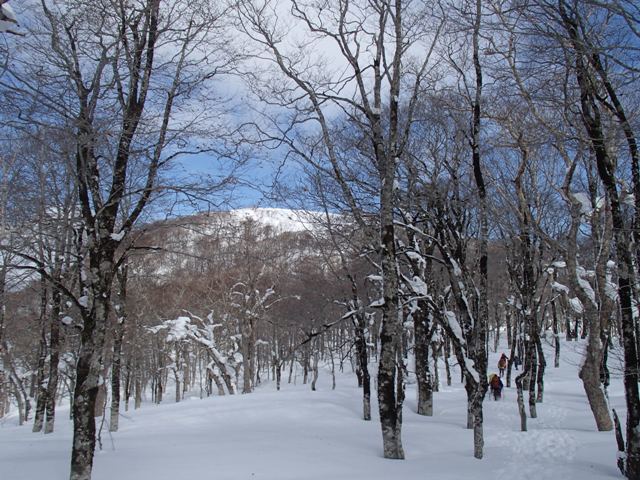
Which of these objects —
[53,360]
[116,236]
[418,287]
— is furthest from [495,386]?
[116,236]

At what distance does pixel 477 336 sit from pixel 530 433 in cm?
652

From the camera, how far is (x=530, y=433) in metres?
13.5

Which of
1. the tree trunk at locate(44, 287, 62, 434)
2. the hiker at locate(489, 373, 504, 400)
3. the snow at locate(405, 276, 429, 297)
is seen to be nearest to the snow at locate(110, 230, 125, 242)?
the snow at locate(405, 276, 429, 297)

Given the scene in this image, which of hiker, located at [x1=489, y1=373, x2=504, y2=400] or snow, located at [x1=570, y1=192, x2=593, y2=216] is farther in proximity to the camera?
hiker, located at [x1=489, y1=373, x2=504, y2=400]

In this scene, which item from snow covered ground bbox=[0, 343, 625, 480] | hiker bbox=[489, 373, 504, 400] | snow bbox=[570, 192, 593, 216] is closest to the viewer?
snow covered ground bbox=[0, 343, 625, 480]

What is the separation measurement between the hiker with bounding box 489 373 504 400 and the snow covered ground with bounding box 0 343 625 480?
112 inches

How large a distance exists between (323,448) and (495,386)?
14.5 metres

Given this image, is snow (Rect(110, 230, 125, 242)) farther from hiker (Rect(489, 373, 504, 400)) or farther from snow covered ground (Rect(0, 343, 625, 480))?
hiker (Rect(489, 373, 504, 400))

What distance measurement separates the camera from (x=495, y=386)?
2191cm

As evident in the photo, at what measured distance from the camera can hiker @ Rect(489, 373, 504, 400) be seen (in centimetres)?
2152

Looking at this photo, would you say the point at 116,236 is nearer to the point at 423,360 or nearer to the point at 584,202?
the point at 584,202

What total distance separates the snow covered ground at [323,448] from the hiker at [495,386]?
2849mm

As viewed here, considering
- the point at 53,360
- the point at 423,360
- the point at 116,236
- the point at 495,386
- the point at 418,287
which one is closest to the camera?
the point at 116,236

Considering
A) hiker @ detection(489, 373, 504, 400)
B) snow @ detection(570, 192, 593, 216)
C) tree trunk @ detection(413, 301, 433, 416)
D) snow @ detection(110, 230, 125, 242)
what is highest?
snow @ detection(570, 192, 593, 216)
